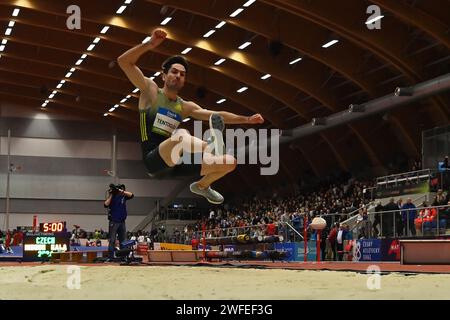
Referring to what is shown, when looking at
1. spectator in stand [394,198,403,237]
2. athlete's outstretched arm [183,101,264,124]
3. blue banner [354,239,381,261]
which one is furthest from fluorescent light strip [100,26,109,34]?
athlete's outstretched arm [183,101,264,124]

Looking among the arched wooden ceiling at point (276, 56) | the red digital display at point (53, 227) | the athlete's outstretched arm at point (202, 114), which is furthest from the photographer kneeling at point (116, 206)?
the arched wooden ceiling at point (276, 56)

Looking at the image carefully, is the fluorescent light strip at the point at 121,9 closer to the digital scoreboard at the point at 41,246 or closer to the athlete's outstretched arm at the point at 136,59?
the digital scoreboard at the point at 41,246

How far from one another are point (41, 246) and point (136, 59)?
608 inches

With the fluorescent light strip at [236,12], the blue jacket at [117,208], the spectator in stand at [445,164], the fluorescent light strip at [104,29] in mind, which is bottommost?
the blue jacket at [117,208]

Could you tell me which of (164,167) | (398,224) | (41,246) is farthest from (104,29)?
(164,167)

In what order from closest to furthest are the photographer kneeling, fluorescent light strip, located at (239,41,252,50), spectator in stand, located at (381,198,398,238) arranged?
the photographer kneeling → spectator in stand, located at (381,198,398,238) → fluorescent light strip, located at (239,41,252,50)

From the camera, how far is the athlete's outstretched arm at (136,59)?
7.64 m

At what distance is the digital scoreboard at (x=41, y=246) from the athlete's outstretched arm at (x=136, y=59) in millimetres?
14766

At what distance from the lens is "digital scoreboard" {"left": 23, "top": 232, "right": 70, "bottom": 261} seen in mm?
21859

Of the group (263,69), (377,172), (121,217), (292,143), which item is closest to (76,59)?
(263,69)

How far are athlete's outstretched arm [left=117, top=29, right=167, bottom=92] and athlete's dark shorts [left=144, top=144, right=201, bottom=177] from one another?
811 mm

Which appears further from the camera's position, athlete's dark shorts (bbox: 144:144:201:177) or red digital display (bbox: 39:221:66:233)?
red digital display (bbox: 39:221:66:233)

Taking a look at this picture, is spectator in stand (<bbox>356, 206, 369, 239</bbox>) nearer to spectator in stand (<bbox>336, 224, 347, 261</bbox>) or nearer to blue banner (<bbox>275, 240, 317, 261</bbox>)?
spectator in stand (<bbox>336, 224, 347, 261</bbox>)
